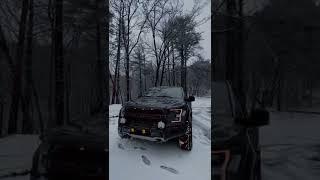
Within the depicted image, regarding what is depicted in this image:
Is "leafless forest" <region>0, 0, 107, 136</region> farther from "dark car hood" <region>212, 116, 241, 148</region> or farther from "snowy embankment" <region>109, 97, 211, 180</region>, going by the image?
"dark car hood" <region>212, 116, 241, 148</region>

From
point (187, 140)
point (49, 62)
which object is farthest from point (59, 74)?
point (187, 140)

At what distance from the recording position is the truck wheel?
3650mm

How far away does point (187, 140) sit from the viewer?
12.0 feet

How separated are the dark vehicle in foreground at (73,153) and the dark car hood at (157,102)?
0.31 m

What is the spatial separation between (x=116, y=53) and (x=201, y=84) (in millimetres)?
736

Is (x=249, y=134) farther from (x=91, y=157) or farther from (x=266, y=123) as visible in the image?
(x=91, y=157)

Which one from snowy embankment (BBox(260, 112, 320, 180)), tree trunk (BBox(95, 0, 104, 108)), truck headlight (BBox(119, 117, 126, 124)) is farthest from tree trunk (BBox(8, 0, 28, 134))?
snowy embankment (BBox(260, 112, 320, 180))

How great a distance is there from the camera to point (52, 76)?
12.2 feet

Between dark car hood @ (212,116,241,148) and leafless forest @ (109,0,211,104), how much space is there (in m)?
0.33

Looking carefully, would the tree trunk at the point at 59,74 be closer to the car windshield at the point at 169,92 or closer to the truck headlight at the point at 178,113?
the car windshield at the point at 169,92

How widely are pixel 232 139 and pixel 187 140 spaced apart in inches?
14.2

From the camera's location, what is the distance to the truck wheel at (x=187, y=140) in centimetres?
365

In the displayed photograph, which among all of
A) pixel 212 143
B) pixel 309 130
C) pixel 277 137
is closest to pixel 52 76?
pixel 212 143

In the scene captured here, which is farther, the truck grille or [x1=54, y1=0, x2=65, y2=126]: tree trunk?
[x1=54, y1=0, x2=65, y2=126]: tree trunk
